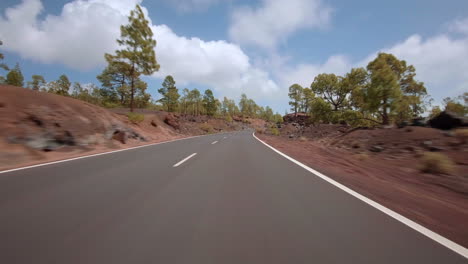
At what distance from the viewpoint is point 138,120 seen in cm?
2075

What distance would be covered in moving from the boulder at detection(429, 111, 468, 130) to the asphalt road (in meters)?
11.9

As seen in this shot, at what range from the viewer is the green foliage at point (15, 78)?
130ft

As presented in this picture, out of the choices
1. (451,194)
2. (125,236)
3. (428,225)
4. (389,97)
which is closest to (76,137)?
(125,236)

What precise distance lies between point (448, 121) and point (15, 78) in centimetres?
6932

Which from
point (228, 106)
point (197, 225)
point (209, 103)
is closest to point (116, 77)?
point (197, 225)

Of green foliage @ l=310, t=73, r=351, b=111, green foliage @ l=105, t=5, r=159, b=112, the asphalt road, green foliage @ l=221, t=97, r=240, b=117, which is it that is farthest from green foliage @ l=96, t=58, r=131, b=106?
green foliage @ l=221, t=97, r=240, b=117

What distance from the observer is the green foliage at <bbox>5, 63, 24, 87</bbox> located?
130ft

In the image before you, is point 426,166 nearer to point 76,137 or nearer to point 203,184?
point 203,184

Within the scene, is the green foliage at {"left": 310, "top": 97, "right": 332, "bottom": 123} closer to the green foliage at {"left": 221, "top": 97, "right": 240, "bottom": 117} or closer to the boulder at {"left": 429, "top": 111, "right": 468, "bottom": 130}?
the boulder at {"left": 429, "top": 111, "right": 468, "bottom": 130}

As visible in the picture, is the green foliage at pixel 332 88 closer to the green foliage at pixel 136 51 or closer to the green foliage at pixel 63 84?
the green foliage at pixel 136 51

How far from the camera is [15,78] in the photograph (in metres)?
40.7

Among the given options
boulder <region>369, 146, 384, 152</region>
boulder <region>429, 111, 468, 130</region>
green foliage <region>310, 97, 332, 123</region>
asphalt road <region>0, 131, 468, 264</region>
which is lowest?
asphalt road <region>0, 131, 468, 264</region>

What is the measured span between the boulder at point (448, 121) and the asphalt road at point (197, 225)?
1187 centimetres

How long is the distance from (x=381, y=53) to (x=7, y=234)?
32600 mm
